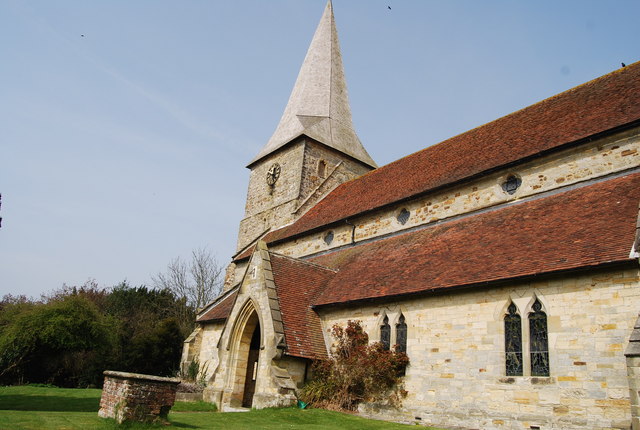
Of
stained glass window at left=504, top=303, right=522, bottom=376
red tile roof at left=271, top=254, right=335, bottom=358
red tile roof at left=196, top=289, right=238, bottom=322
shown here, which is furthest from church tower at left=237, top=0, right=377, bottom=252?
stained glass window at left=504, top=303, right=522, bottom=376

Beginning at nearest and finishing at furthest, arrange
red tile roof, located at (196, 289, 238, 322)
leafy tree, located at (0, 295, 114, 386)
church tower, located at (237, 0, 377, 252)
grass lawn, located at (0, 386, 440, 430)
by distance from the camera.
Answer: grass lawn, located at (0, 386, 440, 430), red tile roof, located at (196, 289, 238, 322), leafy tree, located at (0, 295, 114, 386), church tower, located at (237, 0, 377, 252)

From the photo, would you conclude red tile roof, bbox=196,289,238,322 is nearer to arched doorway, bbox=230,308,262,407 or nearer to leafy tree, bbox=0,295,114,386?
arched doorway, bbox=230,308,262,407

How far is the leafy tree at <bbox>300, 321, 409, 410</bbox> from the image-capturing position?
12.2 m

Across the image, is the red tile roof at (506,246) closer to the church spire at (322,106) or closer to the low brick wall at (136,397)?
the low brick wall at (136,397)

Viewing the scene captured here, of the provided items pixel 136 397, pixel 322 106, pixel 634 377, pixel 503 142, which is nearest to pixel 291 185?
pixel 322 106

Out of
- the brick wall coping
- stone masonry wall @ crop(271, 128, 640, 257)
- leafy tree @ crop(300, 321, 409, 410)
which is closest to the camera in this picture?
the brick wall coping

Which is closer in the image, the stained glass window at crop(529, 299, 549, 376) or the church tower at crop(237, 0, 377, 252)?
the stained glass window at crop(529, 299, 549, 376)

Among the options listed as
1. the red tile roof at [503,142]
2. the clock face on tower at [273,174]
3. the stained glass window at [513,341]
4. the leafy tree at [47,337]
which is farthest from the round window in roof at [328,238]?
the leafy tree at [47,337]

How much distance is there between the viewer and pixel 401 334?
42.4ft

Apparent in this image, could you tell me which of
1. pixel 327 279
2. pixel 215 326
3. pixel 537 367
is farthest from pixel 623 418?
pixel 215 326

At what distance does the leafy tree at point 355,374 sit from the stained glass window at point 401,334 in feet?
0.69

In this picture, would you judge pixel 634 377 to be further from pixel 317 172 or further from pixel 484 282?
pixel 317 172

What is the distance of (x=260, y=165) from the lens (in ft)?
97.1

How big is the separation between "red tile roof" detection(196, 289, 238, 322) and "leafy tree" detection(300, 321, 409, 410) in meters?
6.54
